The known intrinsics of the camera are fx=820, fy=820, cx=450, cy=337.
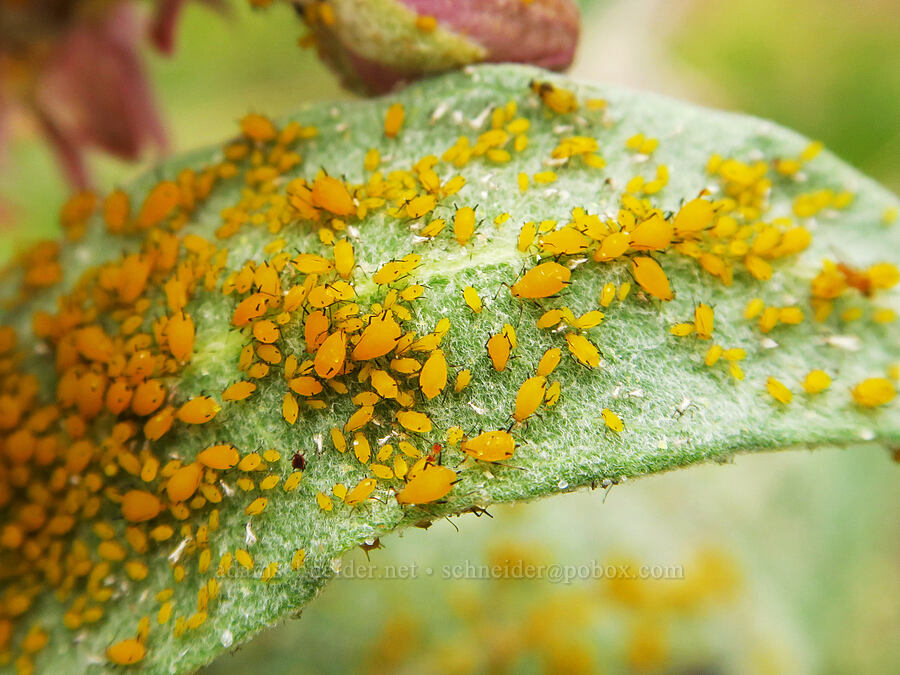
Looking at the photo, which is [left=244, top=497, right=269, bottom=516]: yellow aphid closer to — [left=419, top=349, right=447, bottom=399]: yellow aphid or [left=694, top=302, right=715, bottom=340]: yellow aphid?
[left=419, top=349, right=447, bottom=399]: yellow aphid

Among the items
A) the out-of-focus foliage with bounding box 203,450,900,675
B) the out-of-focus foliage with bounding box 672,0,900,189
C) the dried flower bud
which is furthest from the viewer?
the out-of-focus foliage with bounding box 672,0,900,189

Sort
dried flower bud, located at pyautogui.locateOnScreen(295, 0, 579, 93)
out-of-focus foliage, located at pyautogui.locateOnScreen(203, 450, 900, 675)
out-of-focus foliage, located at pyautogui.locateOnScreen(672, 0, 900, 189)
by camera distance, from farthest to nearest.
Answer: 1. out-of-focus foliage, located at pyautogui.locateOnScreen(672, 0, 900, 189)
2. out-of-focus foliage, located at pyautogui.locateOnScreen(203, 450, 900, 675)
3. dried flower bud, located at pyautogui.locateOnScreen(295, 0, 579, 93)

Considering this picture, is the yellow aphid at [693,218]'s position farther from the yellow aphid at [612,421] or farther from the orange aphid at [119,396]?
the orange aphid at [119,396]

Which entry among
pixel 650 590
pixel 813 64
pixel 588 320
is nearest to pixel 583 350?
pixel 588 320

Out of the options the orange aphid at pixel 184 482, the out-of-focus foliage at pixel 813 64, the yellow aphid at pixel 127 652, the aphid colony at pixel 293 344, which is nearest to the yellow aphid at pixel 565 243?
the aphid colony at pixel 293 344

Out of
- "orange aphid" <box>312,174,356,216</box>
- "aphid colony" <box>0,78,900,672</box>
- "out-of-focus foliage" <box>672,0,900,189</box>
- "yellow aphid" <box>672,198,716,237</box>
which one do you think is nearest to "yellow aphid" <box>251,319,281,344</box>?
"aphid colony" <box>0,78,900,672</box>

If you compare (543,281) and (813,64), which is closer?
(543,281)

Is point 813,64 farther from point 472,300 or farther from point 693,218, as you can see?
point 472,300

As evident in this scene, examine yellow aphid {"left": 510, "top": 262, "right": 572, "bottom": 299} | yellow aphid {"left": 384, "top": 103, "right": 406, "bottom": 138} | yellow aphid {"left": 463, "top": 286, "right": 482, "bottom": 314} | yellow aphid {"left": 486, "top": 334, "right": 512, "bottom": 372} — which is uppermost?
yellow aphid {"left": 384, "top": 103, "right": 406, "bottom": 138}
